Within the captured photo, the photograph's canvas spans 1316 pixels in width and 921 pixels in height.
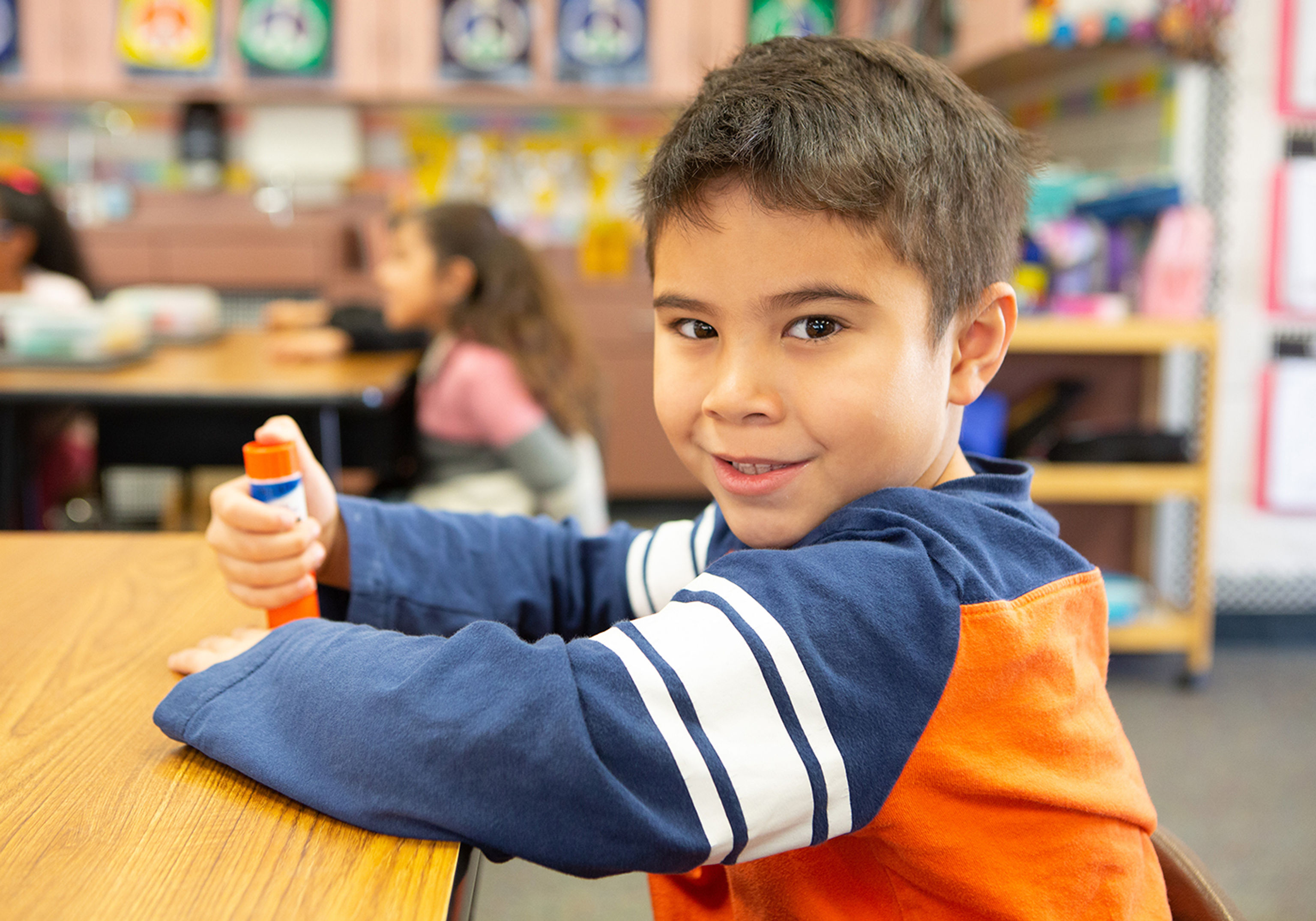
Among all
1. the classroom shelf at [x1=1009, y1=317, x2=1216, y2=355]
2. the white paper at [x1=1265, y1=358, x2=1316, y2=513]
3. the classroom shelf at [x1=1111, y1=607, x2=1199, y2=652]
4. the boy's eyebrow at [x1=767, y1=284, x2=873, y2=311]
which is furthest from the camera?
the white paper at [x1=1265, y1=358, x2=1316, y2=513]

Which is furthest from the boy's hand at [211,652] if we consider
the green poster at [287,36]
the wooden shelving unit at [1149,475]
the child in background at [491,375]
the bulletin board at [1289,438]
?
the green poster at [287,36]

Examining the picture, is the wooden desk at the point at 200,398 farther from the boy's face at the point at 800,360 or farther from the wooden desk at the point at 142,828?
the boy's face at the point at 800,360

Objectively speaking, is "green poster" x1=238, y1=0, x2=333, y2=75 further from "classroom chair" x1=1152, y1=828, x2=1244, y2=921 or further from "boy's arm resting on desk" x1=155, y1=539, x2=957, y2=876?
"classroom chair" x1=1152, y1=828, x2=1244, y2=921

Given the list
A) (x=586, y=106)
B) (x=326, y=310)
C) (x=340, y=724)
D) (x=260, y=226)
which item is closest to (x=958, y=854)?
(x=340, y=724)

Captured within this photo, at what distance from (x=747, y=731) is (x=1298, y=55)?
2583 mm

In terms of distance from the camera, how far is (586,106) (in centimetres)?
412

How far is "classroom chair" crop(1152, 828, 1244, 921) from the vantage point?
597mm

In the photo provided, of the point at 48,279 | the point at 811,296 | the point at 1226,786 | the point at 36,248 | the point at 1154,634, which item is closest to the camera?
the point at 811,296

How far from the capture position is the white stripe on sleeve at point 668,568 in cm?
82

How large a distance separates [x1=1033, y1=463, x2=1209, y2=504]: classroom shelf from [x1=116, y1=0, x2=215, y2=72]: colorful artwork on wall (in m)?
3.25

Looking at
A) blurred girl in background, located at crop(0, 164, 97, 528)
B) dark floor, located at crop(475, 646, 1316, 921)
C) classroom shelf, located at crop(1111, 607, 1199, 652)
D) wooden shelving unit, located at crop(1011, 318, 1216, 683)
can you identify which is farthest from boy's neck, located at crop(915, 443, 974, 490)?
blurred girl in background, located at crop(0, 164, 97, 528)

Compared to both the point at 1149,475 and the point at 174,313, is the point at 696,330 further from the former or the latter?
the point at 174,313

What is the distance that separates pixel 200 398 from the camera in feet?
5.56

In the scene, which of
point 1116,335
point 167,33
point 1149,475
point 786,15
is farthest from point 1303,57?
point 167,33
